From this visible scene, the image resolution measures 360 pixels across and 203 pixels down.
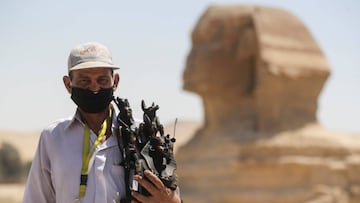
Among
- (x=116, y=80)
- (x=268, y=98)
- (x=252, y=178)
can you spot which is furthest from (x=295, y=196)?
(x=116, y=80)

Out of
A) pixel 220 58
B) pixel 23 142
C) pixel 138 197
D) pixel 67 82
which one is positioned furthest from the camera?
pixel 23 142

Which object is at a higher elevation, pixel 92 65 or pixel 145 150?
pixel 92 65

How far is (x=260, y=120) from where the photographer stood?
19.8 meters

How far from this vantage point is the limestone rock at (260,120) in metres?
19.0

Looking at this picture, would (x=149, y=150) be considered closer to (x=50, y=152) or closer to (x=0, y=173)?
(x=50, y=152)

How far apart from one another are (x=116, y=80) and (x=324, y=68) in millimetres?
17603

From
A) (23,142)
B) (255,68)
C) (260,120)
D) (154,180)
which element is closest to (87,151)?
(154,180)

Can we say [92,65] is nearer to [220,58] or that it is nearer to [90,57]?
[90,57]

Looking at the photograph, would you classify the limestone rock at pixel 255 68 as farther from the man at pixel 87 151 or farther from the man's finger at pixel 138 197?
the man's finger at pixel 138 197

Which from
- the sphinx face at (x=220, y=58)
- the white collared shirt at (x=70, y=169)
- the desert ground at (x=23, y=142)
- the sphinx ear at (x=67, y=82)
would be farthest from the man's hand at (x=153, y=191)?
the desert ground at (x=23, y=142)

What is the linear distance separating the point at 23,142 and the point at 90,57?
81381mm

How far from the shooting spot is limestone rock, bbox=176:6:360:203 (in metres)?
19.0

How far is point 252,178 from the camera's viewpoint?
18953mm

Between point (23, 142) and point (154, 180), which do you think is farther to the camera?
point (23, 142)
